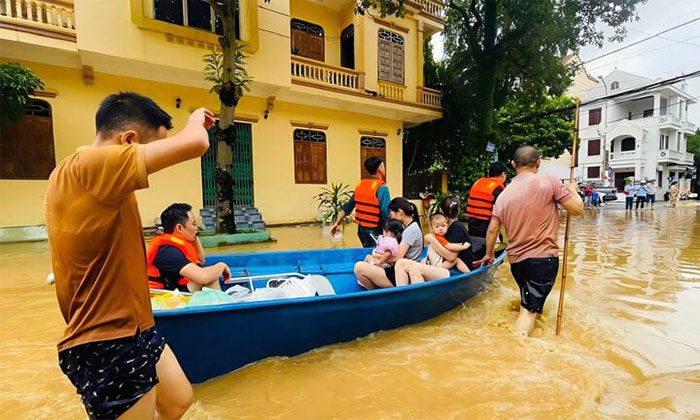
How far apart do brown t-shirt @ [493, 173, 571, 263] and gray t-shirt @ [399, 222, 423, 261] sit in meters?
0.87

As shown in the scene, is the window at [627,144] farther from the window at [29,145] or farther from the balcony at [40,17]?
the window at [29,145]

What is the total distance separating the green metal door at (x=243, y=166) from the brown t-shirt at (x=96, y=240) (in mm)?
8393

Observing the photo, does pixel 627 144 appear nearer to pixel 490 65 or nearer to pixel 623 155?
→ pixel 623 155

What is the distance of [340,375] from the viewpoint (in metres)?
2.57

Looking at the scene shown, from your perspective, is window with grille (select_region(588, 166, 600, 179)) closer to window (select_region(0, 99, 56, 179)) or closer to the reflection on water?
the reflection on water

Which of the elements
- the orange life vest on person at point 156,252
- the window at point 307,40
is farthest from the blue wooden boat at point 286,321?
the window at point 307,40

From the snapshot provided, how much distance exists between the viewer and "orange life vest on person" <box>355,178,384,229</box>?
433 centimetres

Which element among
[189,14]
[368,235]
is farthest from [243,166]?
[368,235]

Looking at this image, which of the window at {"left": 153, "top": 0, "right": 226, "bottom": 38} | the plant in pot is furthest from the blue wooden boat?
the window at {"left": 153, "top": 0, "right": 226, "bottom": 38}

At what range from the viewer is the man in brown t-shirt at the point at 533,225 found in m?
2.96

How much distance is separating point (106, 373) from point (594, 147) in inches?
1416

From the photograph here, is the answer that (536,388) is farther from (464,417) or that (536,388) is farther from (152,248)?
(152,248)

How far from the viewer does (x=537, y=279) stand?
3.02 m

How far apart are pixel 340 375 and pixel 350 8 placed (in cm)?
1126
